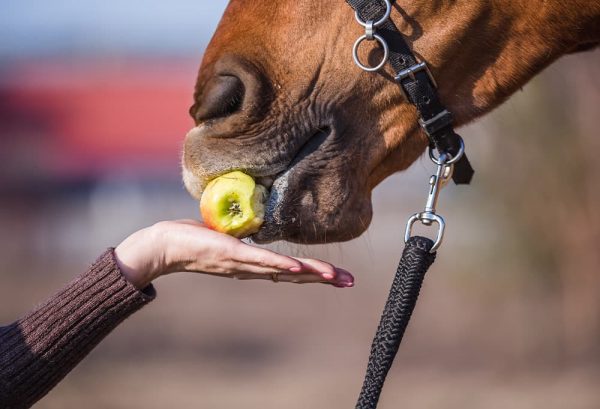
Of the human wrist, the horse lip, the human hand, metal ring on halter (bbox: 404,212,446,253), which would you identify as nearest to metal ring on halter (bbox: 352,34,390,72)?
the horse lip

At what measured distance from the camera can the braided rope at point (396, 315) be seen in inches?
83.7

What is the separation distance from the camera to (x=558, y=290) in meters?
7.50

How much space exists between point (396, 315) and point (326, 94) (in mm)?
605

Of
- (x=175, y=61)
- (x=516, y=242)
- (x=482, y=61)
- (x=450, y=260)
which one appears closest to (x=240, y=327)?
(x=450, y=260)

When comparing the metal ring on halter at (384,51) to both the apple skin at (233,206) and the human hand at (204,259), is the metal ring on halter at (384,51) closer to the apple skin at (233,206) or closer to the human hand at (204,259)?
the apple skin at (233,206)

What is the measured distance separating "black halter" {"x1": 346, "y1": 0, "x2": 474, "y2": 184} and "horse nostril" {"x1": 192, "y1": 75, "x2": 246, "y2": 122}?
0.38 m

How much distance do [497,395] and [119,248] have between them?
201 inches

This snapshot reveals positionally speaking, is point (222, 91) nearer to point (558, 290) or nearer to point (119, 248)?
point (119, 248)

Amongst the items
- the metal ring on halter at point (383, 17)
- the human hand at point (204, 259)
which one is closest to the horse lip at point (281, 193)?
the human hand at point (204, 259)

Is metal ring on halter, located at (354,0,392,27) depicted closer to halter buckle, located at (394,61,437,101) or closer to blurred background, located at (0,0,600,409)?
halter buckle, located at (394,61,437,101)

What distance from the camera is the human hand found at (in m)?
2.07

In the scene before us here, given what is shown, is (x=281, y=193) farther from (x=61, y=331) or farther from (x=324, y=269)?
(x=61, y=331)

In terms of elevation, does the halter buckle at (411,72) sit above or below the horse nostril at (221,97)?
above

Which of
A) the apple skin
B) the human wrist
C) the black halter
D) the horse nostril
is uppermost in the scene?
the black halter
